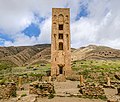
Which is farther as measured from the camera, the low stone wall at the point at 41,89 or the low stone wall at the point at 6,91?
the low stone wall at the point at 41,89

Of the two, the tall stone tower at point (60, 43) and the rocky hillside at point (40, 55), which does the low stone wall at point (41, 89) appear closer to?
the tall stone tower at point (60, 43)

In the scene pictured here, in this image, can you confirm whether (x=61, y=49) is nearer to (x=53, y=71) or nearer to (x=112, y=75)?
(x=53, y=71)

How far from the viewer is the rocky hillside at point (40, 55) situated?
9306cm

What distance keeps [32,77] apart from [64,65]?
767 centimetres

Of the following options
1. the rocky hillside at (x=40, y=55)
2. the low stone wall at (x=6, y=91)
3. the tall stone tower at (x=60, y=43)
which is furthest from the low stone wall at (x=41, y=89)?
the rocky hillside at (x=40, y=55)

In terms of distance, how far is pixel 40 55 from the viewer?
112688 mm

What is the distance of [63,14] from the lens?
4325 centimetres

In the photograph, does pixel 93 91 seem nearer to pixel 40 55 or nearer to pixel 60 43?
pixel 60 43

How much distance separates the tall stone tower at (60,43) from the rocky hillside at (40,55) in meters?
47.6

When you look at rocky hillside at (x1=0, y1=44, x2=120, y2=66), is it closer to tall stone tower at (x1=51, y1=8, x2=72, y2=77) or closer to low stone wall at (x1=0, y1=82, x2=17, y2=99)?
tall stone tower at (x1=51, y1=8, x2=72, y2=77)

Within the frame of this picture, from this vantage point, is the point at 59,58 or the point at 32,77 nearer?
the point at 32,77

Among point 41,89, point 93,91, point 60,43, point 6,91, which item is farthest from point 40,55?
point 6,91

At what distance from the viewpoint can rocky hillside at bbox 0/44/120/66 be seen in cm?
9306

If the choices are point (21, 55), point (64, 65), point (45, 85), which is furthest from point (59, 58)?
point (21, 55)
